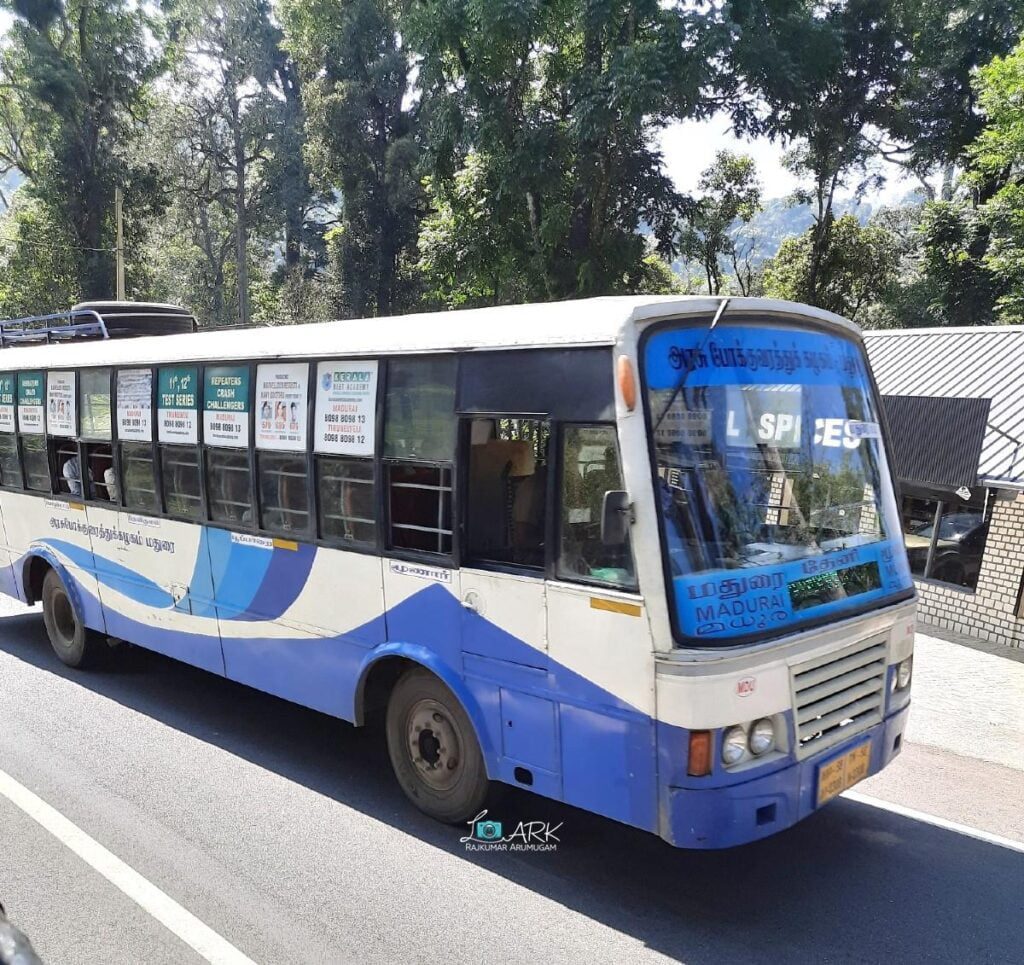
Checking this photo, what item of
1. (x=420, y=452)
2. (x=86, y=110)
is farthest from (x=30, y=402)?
(x=86, y=110)

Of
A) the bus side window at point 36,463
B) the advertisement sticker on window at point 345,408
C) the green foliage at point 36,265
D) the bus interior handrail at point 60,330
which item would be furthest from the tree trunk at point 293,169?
the advertisement sticker on window at point 345,408

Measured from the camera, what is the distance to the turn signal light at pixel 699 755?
3.84m

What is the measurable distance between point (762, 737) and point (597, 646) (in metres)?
0.82

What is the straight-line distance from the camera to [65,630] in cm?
845

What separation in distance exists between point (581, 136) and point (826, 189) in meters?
9.92

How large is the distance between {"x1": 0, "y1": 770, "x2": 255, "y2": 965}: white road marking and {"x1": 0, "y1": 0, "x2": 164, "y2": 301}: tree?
31.9 meters

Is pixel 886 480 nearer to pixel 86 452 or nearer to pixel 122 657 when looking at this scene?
pixel 86 452

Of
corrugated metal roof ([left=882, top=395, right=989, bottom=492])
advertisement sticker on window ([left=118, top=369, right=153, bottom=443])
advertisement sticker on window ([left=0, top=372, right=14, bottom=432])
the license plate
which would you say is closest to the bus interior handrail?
advertisement sticker on window ([left=0, top=372, right=14, bottom=432])

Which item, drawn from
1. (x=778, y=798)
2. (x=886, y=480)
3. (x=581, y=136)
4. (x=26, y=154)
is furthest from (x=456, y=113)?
(x=26, y=154)

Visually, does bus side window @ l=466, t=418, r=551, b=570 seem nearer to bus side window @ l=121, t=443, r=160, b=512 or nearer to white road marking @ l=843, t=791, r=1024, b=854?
white road marking @ l=843, t=791, r=1024, b=854

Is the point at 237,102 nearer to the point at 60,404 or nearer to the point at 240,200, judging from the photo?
the point at 240,200

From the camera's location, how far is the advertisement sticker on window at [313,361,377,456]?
535 cm

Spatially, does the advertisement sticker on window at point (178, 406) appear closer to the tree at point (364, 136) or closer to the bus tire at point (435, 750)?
the bus tire at point (435, 750)

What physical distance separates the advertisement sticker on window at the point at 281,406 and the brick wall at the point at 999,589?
7.95 metres
